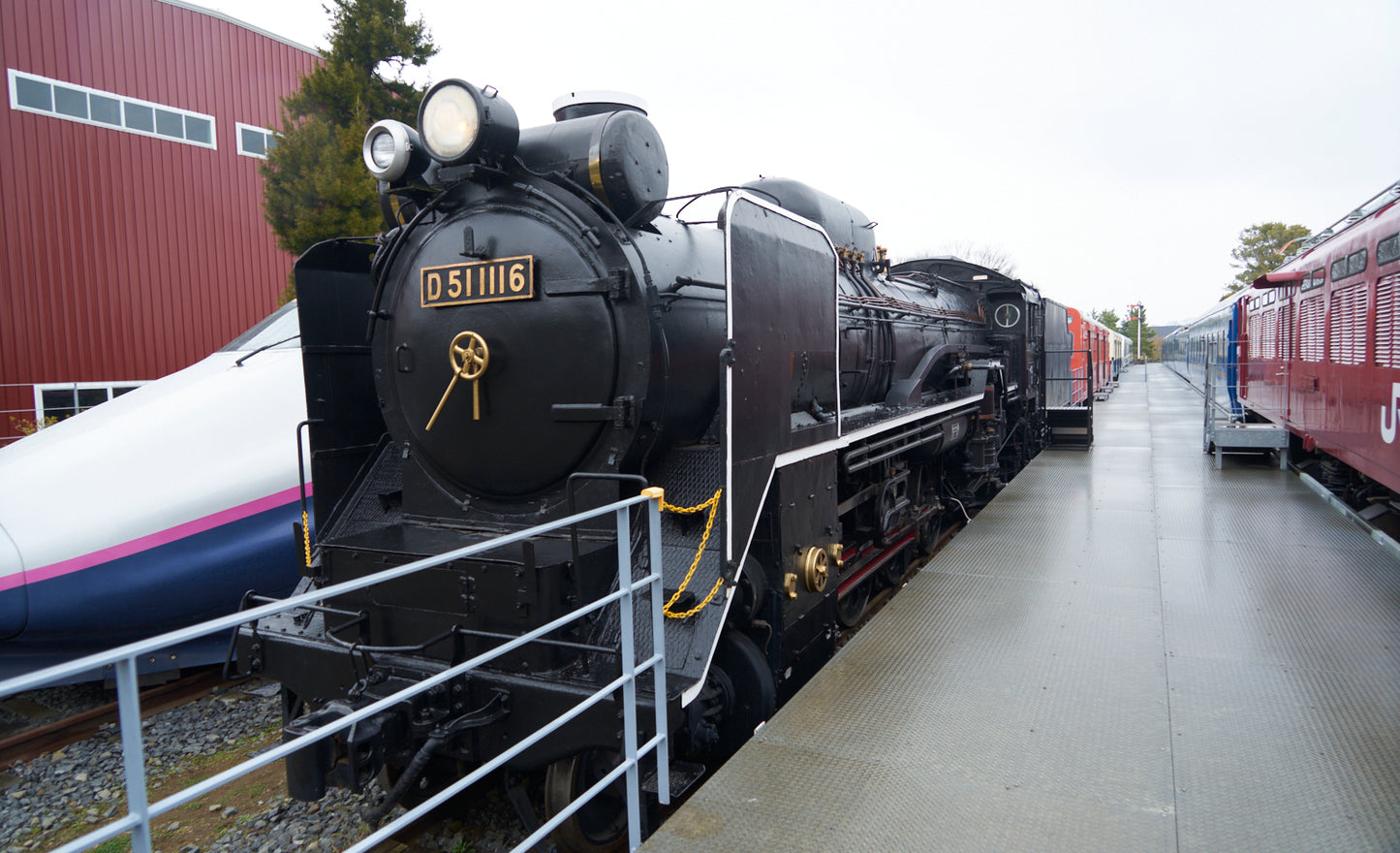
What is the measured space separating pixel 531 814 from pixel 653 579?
1091 millimetres

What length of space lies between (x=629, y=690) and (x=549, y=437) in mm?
1255

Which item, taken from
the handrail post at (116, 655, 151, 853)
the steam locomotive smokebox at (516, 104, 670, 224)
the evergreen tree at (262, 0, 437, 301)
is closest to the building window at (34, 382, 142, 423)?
the evergreen tree at (262, 0, 437, 301)

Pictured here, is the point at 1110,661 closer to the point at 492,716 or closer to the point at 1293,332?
the point at 492,716

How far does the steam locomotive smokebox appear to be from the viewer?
3.41 meters

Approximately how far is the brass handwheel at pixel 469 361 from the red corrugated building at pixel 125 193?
36.4ft

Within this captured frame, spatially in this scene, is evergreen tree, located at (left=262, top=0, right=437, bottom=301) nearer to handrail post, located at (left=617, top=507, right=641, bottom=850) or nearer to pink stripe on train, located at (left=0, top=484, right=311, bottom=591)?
pink stripe on train, located at (left=0, top=484, right=311, bottom=591)

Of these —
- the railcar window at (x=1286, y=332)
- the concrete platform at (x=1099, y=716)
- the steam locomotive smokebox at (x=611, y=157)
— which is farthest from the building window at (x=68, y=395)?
the railcar window at (x=1286, y=332)

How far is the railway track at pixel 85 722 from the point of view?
15.2 ft

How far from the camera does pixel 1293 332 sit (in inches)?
396

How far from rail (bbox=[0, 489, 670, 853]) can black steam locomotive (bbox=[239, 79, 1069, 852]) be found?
0.20m

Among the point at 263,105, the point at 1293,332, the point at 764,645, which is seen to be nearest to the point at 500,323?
the point at 764,645

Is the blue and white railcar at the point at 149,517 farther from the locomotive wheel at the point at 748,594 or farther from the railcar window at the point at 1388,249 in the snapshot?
the railcar window at the point at 1388,249

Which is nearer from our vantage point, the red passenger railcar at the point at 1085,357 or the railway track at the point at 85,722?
the railway track at the point at 85,722

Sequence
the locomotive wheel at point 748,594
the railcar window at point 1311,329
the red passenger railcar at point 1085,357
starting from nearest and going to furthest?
the locomotive wheel at point 748,594 → the railcar window at point 1311,329 → the red passenger railcar at point 1085,357
